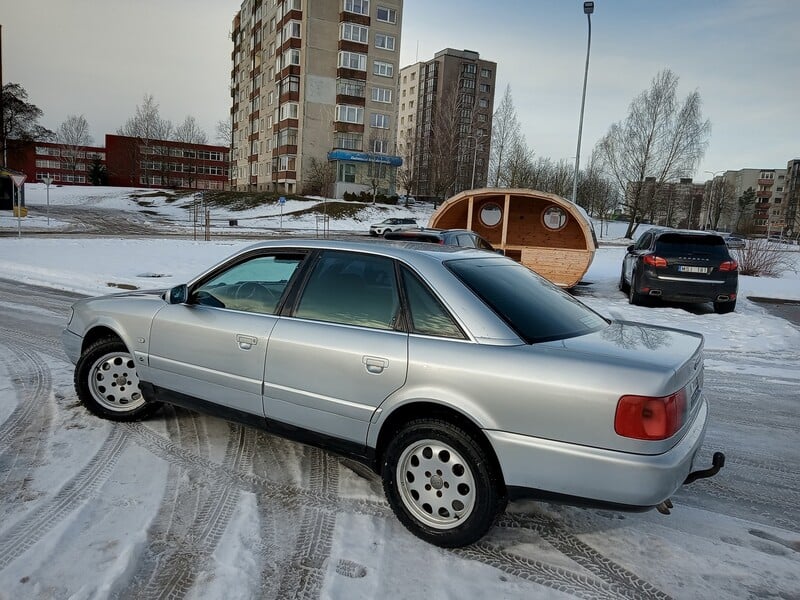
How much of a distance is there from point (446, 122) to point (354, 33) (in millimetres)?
13636

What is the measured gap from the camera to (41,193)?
61594 mm

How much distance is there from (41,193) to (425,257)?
7145 centimetres

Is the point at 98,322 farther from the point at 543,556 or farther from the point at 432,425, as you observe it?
the point at 543,556

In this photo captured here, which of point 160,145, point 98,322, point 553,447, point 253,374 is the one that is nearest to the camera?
point 553,447

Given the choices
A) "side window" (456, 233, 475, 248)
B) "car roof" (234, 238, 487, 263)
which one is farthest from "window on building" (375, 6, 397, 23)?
"car roof" (234, 238, 487, 263)

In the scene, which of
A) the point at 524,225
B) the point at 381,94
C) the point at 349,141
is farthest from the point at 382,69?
the point at 524,225

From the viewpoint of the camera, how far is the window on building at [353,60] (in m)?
59.1

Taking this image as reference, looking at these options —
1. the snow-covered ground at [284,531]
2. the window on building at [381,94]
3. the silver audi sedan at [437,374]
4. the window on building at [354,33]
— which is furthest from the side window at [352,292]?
the window on building at [354,33]

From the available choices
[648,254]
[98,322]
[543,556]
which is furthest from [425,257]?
[648,254]

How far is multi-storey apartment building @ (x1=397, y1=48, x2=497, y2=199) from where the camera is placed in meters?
58.6

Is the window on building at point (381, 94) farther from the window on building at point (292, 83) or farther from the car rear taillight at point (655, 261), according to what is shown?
the car rear taillight at point (655, 261)

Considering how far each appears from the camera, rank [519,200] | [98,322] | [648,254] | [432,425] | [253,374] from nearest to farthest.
Answer: [432,425] → [253,374] → [98,322] → [648,254] → [519,200]

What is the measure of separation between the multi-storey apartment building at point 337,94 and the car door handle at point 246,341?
54559mm

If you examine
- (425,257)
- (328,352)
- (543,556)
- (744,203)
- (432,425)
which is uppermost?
(744,203)
